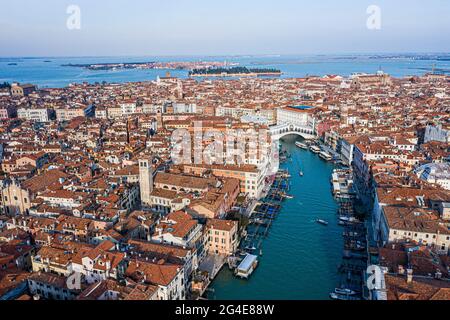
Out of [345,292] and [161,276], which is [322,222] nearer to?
[345,292]

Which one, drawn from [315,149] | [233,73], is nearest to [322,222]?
[315,149]

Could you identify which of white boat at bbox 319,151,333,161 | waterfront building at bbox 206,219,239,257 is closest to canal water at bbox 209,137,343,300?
waterfront building at bbox 206,219,239,257

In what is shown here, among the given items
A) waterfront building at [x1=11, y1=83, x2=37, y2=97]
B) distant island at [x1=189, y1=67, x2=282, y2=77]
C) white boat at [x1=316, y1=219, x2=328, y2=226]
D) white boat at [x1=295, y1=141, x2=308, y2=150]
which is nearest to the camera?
white boat at [x1=316, y1=219, x2=328, y2=226]

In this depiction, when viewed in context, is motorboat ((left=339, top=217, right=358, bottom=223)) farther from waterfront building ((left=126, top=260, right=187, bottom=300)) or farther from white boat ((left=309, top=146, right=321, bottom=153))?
white boat ((left=309, top=146, right=321, bottom=153))

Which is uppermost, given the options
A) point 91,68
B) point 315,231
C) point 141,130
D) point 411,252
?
point 91,68

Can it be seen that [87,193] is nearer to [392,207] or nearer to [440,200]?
[392,207]

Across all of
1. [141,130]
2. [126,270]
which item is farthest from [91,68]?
[126,270]

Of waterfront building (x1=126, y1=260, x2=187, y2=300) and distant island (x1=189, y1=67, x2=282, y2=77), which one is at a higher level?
distant island (x1=189, y1=67, x2=282, y2=77)
